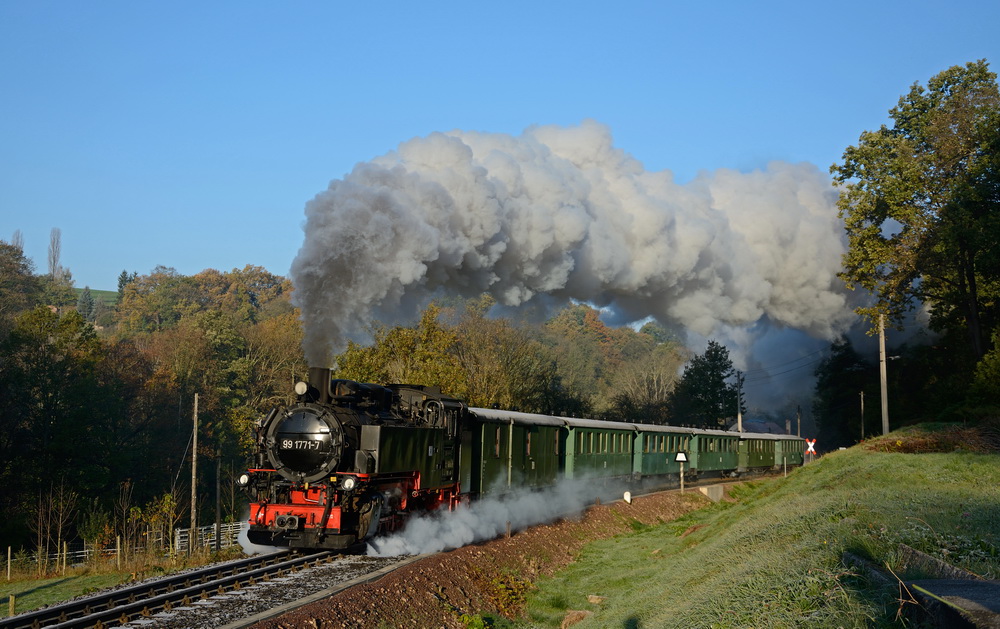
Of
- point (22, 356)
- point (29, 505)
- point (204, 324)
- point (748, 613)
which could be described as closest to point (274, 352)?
point (204, 324)

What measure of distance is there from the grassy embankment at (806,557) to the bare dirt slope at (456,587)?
0.57m

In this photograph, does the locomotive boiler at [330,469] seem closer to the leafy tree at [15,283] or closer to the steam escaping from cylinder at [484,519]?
the steam escaping from cylinder at [484,519]

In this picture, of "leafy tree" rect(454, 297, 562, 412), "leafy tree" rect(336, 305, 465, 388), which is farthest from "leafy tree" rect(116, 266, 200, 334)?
"leafy tree" rect(336, 305, 465, 388)

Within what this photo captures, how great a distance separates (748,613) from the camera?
7.23 metres

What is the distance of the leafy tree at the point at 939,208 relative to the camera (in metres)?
28.0

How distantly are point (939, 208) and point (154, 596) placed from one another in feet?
93.7

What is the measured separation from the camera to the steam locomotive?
45.2 ft

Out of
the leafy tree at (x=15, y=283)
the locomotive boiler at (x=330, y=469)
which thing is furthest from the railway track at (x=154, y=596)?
the leafy tree at (x=15, y=283)

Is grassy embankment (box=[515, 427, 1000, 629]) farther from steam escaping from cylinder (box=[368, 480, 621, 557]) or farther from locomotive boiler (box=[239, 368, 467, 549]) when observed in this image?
locomotive boiler (box=[239, 368, 467, 549])

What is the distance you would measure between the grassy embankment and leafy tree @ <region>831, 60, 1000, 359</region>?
10513 mm

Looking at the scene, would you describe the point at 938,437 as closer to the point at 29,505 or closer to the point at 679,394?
the point at 29,505

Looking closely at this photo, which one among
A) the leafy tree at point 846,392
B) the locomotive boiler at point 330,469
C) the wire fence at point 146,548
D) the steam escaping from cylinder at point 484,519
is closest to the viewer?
the locomotive boiler at point 330,469

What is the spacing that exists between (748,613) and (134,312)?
9572 centimetres

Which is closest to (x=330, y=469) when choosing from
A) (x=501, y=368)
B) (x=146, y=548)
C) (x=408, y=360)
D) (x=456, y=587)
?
(x=456, y=587)
